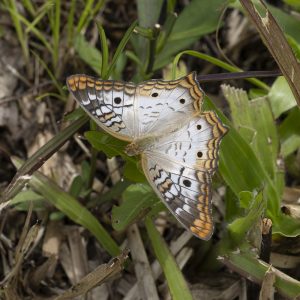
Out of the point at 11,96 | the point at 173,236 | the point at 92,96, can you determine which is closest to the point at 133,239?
the point at 173,236

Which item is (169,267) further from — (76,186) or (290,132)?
(290,132)

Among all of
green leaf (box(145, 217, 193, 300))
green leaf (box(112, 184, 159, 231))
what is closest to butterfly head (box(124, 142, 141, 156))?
green leaf (box(112, 184, 159, 231))

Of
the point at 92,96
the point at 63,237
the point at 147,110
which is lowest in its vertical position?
the point at 63,237

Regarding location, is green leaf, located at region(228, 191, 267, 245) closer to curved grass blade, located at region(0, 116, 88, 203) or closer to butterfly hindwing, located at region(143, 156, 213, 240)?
butterfly hindwing, located at region(143, 156, 213, 240)

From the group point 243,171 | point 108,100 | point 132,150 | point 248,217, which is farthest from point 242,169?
point 108,100

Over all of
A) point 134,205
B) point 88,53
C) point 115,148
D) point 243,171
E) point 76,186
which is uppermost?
point 88,53

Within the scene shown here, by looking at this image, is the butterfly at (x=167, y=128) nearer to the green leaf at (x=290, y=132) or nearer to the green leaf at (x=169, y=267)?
the green leaf at (x=169, y=267)

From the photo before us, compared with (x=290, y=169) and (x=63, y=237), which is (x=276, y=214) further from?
(x=63, y=237)
